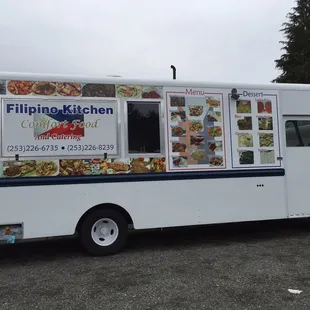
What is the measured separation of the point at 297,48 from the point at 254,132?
21279 mm

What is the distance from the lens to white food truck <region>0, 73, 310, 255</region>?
18.6 ft

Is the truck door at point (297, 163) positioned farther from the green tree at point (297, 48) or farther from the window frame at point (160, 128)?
the green tree at point (297, 48)

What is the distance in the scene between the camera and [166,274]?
5.08m

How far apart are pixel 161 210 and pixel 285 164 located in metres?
2.49

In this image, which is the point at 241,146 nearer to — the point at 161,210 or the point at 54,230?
the point at 161,210

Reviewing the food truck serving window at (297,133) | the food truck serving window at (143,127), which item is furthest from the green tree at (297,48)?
the food truck serving window at (143,127)

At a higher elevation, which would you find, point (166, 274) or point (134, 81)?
point (134, 81)

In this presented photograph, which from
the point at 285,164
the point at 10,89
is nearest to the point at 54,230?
the point at 10,89

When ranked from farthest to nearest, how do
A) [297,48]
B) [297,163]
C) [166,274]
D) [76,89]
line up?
1. [297,48]
2. [297,163]
3. [76,89]
4. [166,274]

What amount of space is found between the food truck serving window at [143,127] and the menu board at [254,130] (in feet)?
4.55

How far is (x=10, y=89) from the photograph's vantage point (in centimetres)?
566

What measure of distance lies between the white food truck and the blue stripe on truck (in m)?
0.02

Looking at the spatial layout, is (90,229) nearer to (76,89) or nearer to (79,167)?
(79,167)

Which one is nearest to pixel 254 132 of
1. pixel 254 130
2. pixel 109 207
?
pixel 254 130
